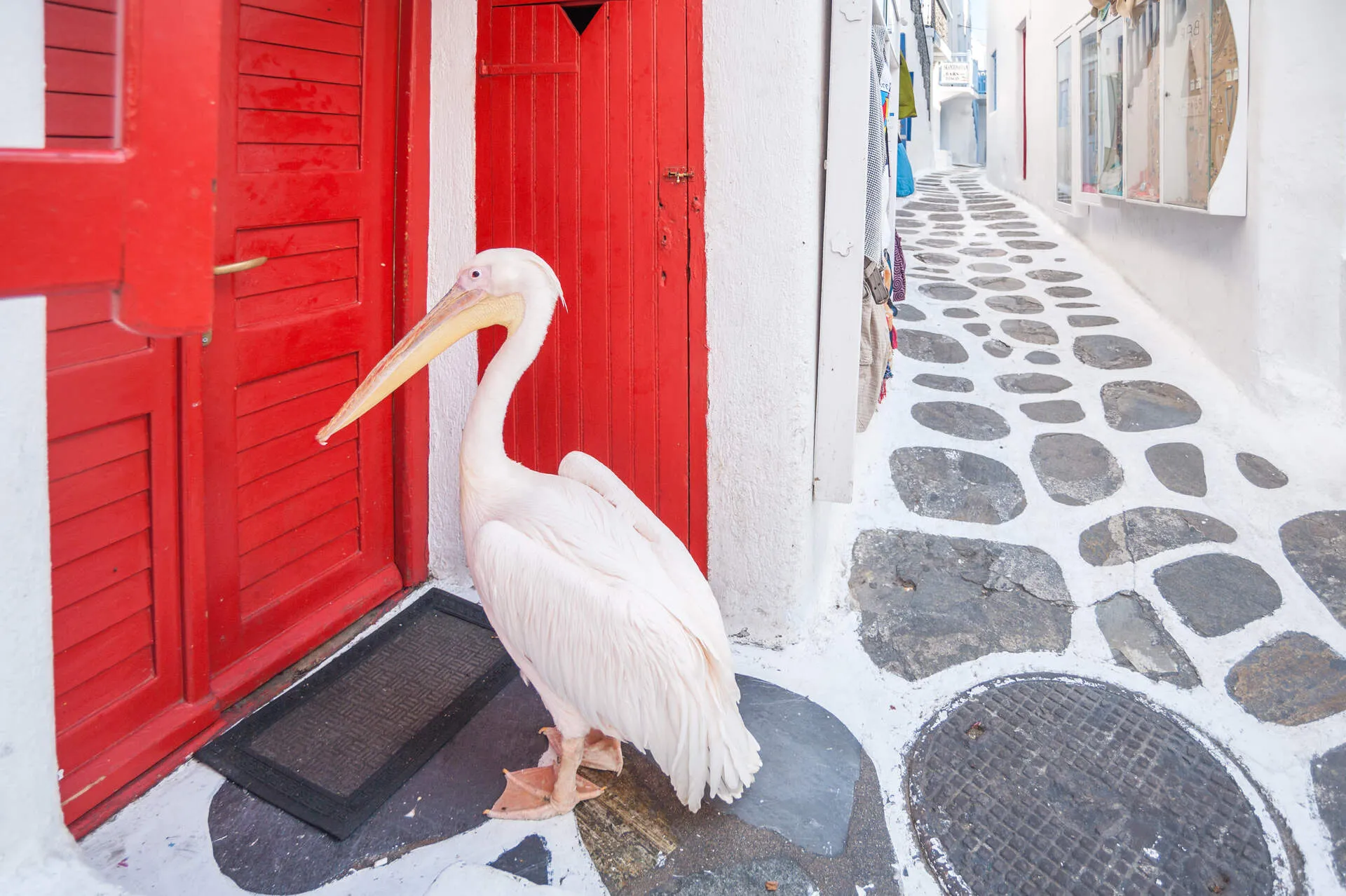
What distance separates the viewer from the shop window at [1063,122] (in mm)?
7793

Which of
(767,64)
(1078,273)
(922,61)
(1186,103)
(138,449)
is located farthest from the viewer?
(922,61)

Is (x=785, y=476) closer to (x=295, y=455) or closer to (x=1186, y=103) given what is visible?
(x=295, y=455)

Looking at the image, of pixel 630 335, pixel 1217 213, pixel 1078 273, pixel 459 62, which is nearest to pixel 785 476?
pixel 630 335

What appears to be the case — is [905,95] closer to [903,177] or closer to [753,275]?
[903,177]

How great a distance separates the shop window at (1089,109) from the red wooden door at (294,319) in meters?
6.02

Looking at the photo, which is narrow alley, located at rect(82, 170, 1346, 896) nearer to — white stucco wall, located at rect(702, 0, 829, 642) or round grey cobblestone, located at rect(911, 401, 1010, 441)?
round grey cobblestone, located at rect(911, 401, 1010, 441)

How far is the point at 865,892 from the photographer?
7.10 ft

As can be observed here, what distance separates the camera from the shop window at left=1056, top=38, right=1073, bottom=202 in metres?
7.79

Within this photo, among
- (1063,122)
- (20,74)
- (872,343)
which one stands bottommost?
(872,343)

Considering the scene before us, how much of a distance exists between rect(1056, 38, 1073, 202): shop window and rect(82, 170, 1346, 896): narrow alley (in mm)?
3713

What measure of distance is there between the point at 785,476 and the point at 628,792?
4.22 feet

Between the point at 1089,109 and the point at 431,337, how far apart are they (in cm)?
692

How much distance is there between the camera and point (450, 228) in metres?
3.37

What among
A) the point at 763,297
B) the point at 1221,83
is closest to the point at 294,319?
the point at 763,297
